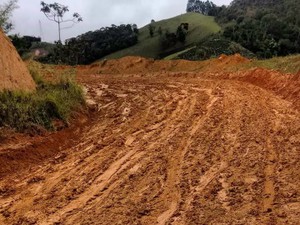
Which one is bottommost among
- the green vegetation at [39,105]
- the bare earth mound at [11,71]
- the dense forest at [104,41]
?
the green vegetation at [39,105]

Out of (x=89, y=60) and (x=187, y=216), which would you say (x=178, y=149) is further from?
(x=89, y=60)

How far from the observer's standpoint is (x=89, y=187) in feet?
16.6

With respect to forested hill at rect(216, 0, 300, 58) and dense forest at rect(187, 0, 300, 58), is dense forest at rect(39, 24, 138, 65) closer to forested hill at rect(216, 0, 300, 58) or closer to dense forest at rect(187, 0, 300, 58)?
dense forest at rect(187, 0, 300, 58)

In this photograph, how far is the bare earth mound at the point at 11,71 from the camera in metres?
8.45

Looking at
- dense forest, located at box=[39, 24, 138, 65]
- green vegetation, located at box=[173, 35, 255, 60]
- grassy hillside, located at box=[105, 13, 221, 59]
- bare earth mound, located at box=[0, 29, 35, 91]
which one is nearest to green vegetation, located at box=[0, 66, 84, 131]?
bare earth mound, located at box=[0, 29, 35, 91]

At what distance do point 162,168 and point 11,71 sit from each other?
4.79 m

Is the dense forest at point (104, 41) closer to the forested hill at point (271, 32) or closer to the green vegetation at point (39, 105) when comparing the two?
the forested hill at point (271, 32)

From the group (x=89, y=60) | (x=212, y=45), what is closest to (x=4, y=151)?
(x=212, y=45)

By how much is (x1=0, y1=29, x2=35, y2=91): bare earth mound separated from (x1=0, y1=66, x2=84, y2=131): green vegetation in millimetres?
286

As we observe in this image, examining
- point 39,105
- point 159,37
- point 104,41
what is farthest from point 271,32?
point 39,105

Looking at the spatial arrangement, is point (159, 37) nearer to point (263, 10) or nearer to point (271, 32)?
point (263, 10)

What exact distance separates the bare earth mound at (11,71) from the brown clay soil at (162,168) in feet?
5.10

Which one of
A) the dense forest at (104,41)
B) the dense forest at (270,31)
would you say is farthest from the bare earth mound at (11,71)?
the dense forest at (104,41)

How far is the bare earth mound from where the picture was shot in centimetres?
845
